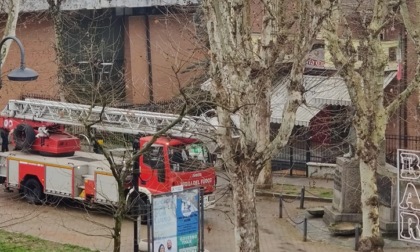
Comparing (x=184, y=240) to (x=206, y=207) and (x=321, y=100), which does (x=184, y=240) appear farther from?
(x=321, y=100)

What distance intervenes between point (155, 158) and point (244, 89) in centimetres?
922

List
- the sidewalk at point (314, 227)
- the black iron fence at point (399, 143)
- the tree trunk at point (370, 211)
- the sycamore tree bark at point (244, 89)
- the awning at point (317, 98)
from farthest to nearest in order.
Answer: the black iron fence at point (399, 143) → the awning at point (317, 98) → the sidewalk at point (314, 227) → the tree trunk at point (370, 211) → the sycamore tree bark at point (244, 89)

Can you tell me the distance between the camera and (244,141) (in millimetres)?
14688

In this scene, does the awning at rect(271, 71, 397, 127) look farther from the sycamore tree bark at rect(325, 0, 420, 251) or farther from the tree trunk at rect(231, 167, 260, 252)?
the tree trunk at rect(231, 167, 260, 252)

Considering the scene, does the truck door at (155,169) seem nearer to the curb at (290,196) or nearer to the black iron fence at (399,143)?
the curb at (290,196)

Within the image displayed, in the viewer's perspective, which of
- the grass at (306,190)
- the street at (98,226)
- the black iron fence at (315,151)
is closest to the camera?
the street at (98,226)

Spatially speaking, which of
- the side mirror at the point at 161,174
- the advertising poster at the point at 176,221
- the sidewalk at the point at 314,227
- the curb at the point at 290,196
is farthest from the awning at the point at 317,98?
the advertising poster at the point at 176,221

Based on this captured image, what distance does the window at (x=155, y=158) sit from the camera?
76.6 ft

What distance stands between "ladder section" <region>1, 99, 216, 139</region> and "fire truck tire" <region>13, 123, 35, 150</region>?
53cm

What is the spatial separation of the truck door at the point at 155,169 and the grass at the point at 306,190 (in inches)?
237

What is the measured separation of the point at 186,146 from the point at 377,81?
628cm

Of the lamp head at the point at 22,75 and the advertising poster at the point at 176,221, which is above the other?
the lamp head at the point at 22,75

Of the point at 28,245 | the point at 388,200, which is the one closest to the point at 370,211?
the point at 388,200

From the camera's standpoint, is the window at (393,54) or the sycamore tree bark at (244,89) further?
the window at (393,54)
